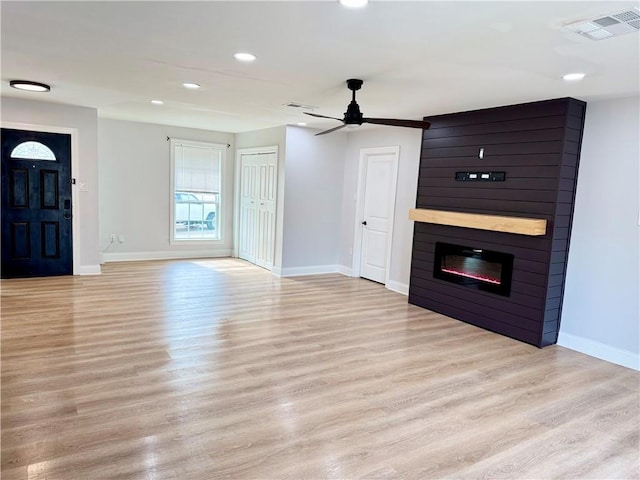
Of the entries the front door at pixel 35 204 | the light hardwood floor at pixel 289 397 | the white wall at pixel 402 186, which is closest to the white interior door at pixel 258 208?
the white wall at pixel 402 186

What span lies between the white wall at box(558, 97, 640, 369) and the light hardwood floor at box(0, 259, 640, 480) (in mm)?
319

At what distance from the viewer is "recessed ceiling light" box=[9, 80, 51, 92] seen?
14.2 feet

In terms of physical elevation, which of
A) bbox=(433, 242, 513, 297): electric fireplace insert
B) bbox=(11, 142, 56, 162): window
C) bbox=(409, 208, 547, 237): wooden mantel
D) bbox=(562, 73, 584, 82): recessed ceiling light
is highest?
bbox=(562, 73, 584, 82): recessed ceiling light

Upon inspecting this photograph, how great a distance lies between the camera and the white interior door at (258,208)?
23.0ft

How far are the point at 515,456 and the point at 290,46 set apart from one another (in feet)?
9.32

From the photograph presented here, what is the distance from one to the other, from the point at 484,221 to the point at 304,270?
3338 millimetres

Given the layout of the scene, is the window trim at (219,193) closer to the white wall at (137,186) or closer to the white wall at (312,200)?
the white wall at (137,186)

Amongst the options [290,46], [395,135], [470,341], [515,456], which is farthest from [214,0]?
[395,135]

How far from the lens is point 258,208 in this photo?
7.46 meters

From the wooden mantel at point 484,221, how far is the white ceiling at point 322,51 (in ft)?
3.80

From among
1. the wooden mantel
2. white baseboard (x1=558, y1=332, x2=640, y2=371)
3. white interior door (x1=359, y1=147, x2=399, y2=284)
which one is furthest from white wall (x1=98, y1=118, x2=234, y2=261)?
white baseboard (x1=558, y1=332, x2=640, y2=371)

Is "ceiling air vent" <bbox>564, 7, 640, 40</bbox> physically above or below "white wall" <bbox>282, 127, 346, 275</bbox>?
above

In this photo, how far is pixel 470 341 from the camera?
4234 millimetres

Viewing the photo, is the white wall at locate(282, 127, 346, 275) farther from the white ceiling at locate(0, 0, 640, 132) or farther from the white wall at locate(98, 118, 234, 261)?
the white wall at locate(98, 118, 234, 261)
